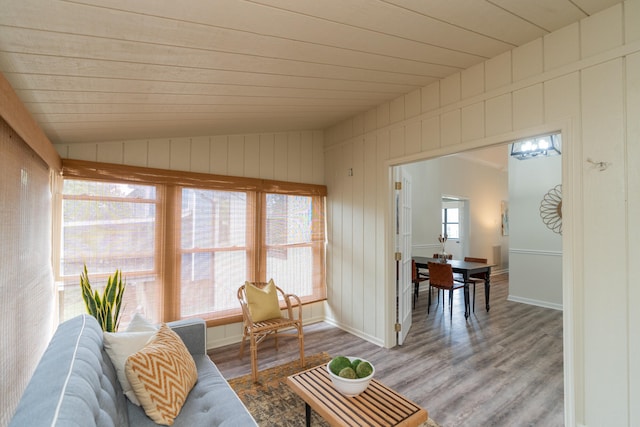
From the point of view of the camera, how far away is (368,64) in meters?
2.22

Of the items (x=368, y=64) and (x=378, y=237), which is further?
(x=378, y=237)

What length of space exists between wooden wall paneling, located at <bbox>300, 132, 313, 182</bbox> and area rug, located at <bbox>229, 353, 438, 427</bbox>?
2.38 meters

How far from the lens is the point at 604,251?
184 centimetres

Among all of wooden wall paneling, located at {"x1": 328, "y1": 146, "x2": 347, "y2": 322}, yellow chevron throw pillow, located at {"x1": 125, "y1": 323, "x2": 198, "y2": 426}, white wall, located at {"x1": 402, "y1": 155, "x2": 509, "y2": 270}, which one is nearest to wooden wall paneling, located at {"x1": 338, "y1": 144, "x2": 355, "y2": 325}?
wooden wall paneling, located at {"x1": 328, "y1": 146, "x2": 347, "y2": 322}

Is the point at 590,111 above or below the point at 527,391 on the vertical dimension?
above

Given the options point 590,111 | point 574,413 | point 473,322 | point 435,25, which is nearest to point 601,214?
point 590,111

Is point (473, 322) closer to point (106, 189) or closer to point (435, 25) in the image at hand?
point (435, 25)

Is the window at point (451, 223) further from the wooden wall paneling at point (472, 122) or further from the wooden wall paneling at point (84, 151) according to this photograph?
the wooden wall paneling at point (84, 151)

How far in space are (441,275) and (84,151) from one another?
465 cm

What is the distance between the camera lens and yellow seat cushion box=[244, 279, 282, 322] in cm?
304

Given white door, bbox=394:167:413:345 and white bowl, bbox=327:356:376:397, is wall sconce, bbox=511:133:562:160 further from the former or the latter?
white bowl, bbox=327:356:376:397

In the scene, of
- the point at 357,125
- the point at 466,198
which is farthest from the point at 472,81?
the point at 466,198

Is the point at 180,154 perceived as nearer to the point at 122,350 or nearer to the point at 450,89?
the point at 122,350

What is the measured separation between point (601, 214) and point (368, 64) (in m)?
1.83
